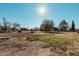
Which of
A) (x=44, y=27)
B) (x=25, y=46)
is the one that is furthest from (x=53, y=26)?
(x=25, y=46)

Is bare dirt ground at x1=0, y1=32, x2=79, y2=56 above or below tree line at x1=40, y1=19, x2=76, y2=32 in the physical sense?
below

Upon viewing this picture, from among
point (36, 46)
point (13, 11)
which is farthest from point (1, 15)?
point (36, 46)

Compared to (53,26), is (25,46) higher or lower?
lower

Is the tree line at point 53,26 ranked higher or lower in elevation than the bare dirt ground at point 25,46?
higher

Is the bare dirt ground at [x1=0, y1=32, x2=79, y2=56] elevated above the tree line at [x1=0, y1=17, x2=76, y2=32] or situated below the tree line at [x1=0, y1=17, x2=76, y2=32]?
below

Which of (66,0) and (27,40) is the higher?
(66,0)

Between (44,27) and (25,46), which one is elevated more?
(44,27)

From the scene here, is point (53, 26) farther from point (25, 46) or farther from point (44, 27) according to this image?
point (25, 46)

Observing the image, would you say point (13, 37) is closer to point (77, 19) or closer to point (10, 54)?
point (10, 54)
